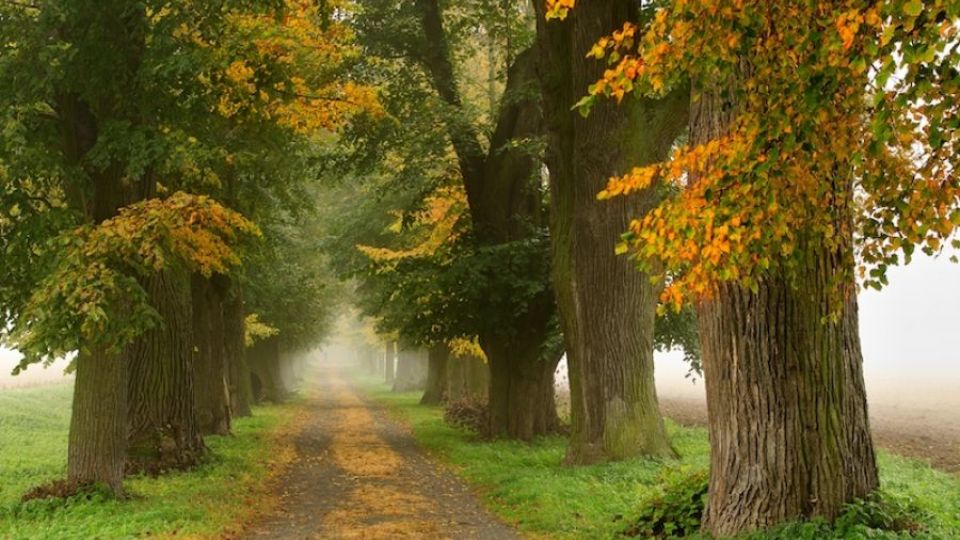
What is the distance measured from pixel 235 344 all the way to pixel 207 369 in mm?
5088

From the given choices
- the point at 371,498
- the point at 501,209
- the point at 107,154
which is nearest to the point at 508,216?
the point at 501,209

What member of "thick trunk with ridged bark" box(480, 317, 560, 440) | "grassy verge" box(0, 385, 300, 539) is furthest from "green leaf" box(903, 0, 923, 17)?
"thick trunk with ridged bark" box(480, 317, 560, 440)

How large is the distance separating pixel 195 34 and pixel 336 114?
3.57 meters

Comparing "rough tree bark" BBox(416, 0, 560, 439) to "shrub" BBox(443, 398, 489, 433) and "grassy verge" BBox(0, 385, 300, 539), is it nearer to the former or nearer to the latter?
"shrub" BBox(443, 398, 489, 433)

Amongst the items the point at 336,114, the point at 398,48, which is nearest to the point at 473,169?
the point at 398,48

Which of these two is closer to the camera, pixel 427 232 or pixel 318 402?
pixel 427 232

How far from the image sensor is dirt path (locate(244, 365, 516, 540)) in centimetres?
918

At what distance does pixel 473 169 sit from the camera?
1841cm

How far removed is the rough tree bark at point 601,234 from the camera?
11391 millimetres

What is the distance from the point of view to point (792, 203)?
5.27 m

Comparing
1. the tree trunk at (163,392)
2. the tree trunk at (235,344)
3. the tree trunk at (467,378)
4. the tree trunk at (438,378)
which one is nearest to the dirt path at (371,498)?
the tree trunk at (163,392)

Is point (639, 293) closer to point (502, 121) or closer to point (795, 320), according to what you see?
point (795, 320)

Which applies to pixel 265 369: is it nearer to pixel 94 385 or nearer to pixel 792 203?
pixel 94 385

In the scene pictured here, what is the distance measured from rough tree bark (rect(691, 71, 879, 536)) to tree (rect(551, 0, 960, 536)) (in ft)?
0.04
